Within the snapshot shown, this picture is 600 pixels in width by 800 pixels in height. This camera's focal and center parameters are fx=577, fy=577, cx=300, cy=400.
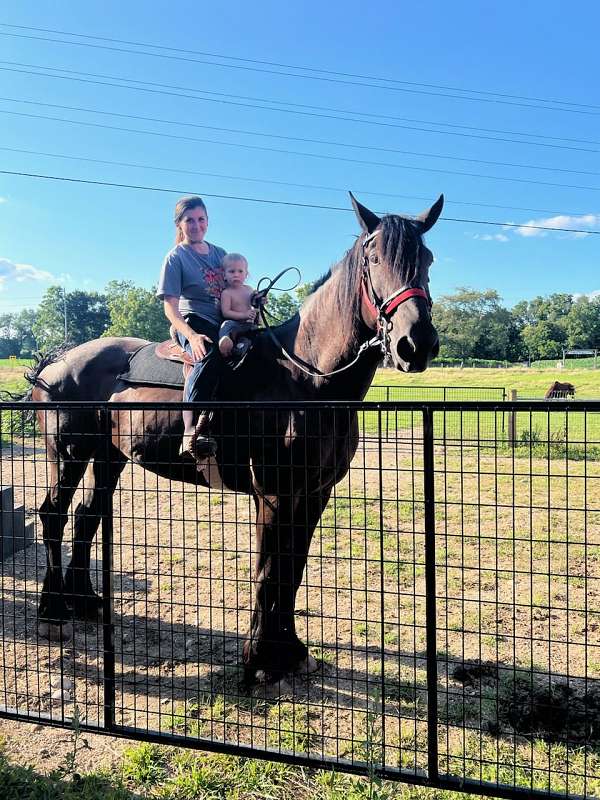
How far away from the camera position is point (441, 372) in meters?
41.2

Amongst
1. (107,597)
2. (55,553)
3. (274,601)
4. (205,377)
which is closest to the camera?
(107,597)

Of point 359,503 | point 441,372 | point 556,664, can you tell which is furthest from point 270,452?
point 441,372

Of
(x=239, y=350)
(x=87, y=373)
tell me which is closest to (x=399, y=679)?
(x=239, y=350)

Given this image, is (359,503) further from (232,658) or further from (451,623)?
(232,658)

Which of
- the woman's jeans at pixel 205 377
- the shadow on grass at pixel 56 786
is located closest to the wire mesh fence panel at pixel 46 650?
the shadow on grass at pixel 56 786

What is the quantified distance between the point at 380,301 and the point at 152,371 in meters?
1.99

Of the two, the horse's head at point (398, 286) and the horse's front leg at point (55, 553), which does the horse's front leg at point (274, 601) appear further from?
the horse's front leg at point (55, 553)

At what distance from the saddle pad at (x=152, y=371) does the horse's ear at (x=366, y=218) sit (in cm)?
169

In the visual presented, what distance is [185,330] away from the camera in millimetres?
3854

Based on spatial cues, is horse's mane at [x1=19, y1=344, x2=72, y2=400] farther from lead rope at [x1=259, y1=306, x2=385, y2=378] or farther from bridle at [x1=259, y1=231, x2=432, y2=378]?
bridle at [x1=259, y1=231, x2=432, y2=378]

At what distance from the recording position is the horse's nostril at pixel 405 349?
300cm

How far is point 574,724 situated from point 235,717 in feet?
6.02

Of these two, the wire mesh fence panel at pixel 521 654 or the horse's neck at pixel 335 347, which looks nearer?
the wire mesh fence panel at pixel 521 654

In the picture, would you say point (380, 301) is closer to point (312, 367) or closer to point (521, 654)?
point (312, 367)
